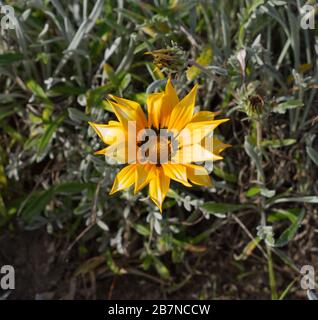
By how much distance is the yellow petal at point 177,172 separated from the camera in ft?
4.18

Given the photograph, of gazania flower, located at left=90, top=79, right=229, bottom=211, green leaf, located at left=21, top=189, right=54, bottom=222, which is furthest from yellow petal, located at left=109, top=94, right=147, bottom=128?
green leaf, located at left=21, top=189, right=54, bottom=222

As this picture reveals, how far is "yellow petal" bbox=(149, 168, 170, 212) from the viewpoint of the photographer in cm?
132

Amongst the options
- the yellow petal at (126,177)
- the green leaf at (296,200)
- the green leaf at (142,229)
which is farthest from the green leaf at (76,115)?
the green leaf at (296,200)

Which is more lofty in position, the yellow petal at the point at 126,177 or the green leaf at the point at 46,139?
the green leaf at the point at 46,139

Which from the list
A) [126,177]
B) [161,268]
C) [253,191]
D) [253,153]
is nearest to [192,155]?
[126,177]

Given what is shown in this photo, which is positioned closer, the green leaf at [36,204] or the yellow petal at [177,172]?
the yellow petal at [177,172]

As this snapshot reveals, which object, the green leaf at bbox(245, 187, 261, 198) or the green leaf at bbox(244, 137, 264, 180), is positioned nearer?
the green leaf at bbox(244, 137, 264, 180)

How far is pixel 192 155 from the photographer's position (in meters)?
1.33

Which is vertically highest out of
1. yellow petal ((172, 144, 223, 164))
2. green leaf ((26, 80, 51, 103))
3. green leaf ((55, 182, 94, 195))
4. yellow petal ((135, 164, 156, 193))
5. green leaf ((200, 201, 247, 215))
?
green leaf ((26, 80, 51, 103))

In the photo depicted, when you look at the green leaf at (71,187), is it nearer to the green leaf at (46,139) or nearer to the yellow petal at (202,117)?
the green leaf at (46,139)

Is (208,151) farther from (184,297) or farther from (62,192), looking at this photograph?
(184,297)

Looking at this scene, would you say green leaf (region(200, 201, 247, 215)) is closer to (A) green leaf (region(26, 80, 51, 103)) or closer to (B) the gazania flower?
(B) the gazania flower

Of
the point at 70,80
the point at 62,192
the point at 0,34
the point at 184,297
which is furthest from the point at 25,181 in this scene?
the point at 184,297

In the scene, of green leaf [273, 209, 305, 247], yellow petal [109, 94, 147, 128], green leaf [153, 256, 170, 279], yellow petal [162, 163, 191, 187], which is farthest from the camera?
green leaf [153, 256, 170, 279]
